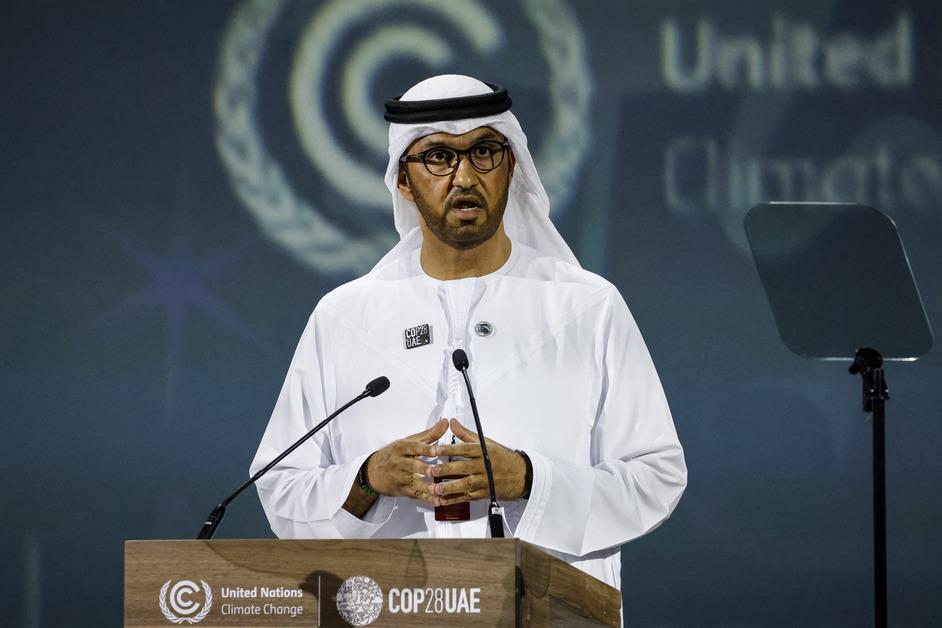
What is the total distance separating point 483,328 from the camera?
3072 mm

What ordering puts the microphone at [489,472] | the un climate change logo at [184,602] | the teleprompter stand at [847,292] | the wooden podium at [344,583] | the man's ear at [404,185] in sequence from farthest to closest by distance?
the teleprompter stand at [847,292]
the man's ear at [404,185]
the microphone at [489,472]
the un climate change logo at [184,602]
the wooden podium at [344,583]

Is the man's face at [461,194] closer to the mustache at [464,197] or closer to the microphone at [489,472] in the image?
the mustache at [464,197]

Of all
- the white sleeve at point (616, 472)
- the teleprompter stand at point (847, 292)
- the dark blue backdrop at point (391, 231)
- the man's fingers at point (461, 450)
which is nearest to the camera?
the man's fingers at point (461, 450)

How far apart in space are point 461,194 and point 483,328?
0.31 m

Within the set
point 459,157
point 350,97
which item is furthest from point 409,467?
point 350,97

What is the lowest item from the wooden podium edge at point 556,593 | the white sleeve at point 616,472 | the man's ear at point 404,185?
the wooden podium edge at point 556,593

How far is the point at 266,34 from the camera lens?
4.54 metres

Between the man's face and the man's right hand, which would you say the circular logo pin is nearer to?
the man's face

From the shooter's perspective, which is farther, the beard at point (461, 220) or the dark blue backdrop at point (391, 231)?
the dark blue backdrop at point (391, 231)

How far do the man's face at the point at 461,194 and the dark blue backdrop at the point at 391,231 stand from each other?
1228 millimetres

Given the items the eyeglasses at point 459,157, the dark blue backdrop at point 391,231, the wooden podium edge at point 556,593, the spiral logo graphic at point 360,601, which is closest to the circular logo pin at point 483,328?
the eyeglasses at point 459,157

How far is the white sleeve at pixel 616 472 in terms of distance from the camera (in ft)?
8.92

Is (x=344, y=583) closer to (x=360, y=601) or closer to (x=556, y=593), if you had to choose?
(x=360, y=601)

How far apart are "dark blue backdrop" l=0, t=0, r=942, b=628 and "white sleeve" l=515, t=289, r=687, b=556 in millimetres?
1235
